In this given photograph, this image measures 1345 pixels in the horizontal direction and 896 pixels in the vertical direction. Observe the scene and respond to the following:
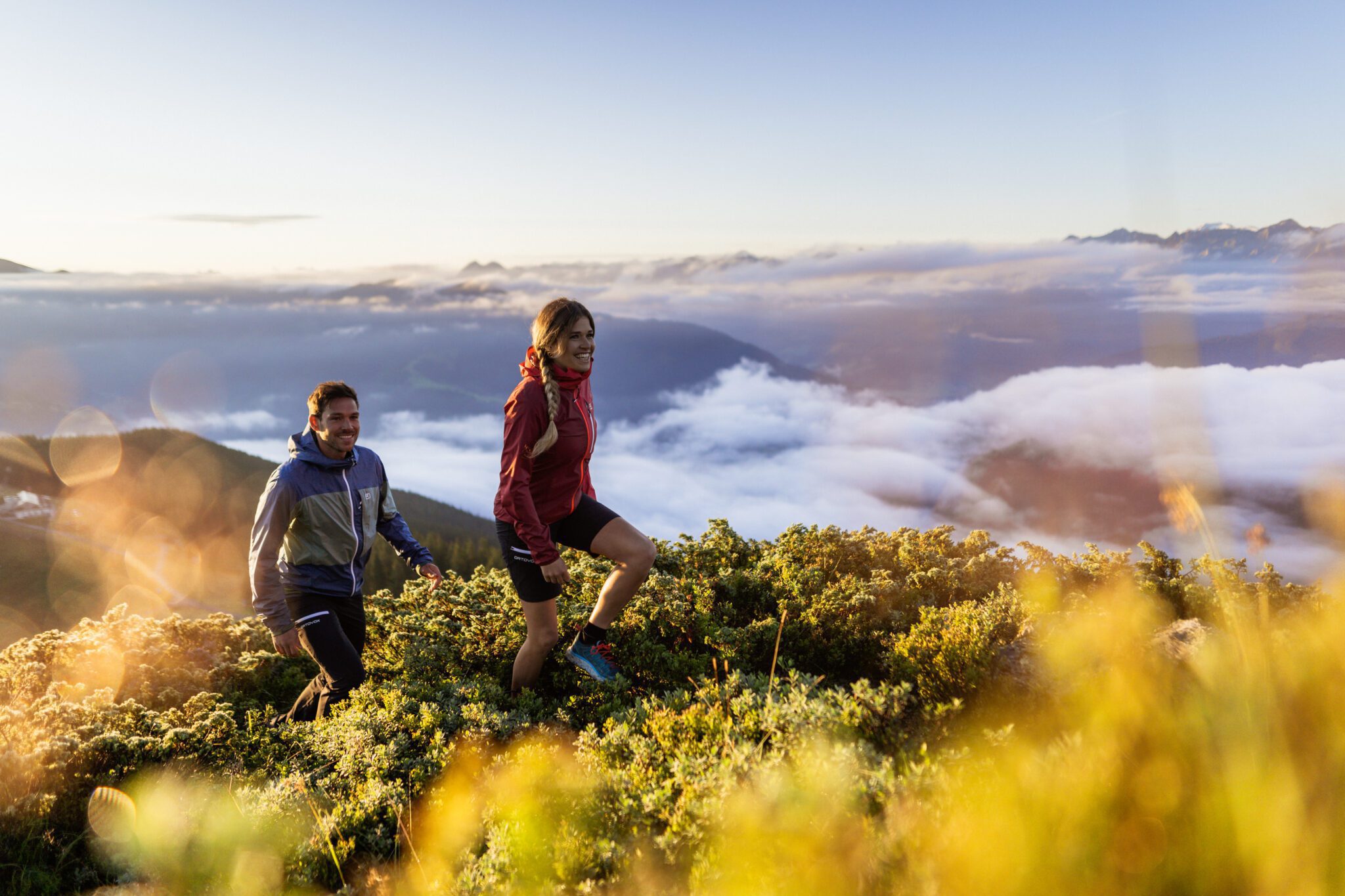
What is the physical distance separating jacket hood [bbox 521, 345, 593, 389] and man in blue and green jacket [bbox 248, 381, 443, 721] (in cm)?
174

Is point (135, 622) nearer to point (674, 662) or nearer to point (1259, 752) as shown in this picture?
point (674, 662)

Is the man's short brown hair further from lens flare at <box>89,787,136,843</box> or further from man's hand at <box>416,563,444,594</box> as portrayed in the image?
lens flare at <box>89,787,136,843</box>

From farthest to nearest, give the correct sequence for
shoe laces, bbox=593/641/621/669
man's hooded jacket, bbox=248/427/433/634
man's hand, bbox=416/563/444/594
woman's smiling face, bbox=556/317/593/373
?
man's hand, bbox=416/563/444/594 → shoe laces, bbox=593/641/621/669 → man's hooded jacket, bbox=248/427/433/634 → woman's smiling face, bbox=556/317/593/373

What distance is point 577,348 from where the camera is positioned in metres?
5.07

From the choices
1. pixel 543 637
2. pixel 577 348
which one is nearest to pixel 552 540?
pixel 543 637

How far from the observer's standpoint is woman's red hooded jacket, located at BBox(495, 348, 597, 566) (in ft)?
16.2

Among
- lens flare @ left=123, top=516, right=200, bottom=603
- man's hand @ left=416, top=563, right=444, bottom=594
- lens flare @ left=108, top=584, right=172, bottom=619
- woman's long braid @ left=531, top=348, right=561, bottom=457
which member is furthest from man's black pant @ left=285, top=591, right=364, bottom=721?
lens flare @ left=123, top=516, right=200, bottom=603

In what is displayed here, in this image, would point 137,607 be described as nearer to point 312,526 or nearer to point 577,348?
point 312,526

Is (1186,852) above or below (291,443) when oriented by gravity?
below

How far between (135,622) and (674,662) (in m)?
5.44

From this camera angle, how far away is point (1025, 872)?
2.51 metres

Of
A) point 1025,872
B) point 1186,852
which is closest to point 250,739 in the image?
point 1025,872

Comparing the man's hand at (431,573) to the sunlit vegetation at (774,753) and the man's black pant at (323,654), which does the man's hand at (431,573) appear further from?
the man's black pant at (323,654)

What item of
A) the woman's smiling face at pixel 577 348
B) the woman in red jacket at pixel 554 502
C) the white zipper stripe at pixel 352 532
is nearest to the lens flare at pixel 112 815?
the white zipper stripe at pixel 352 532
